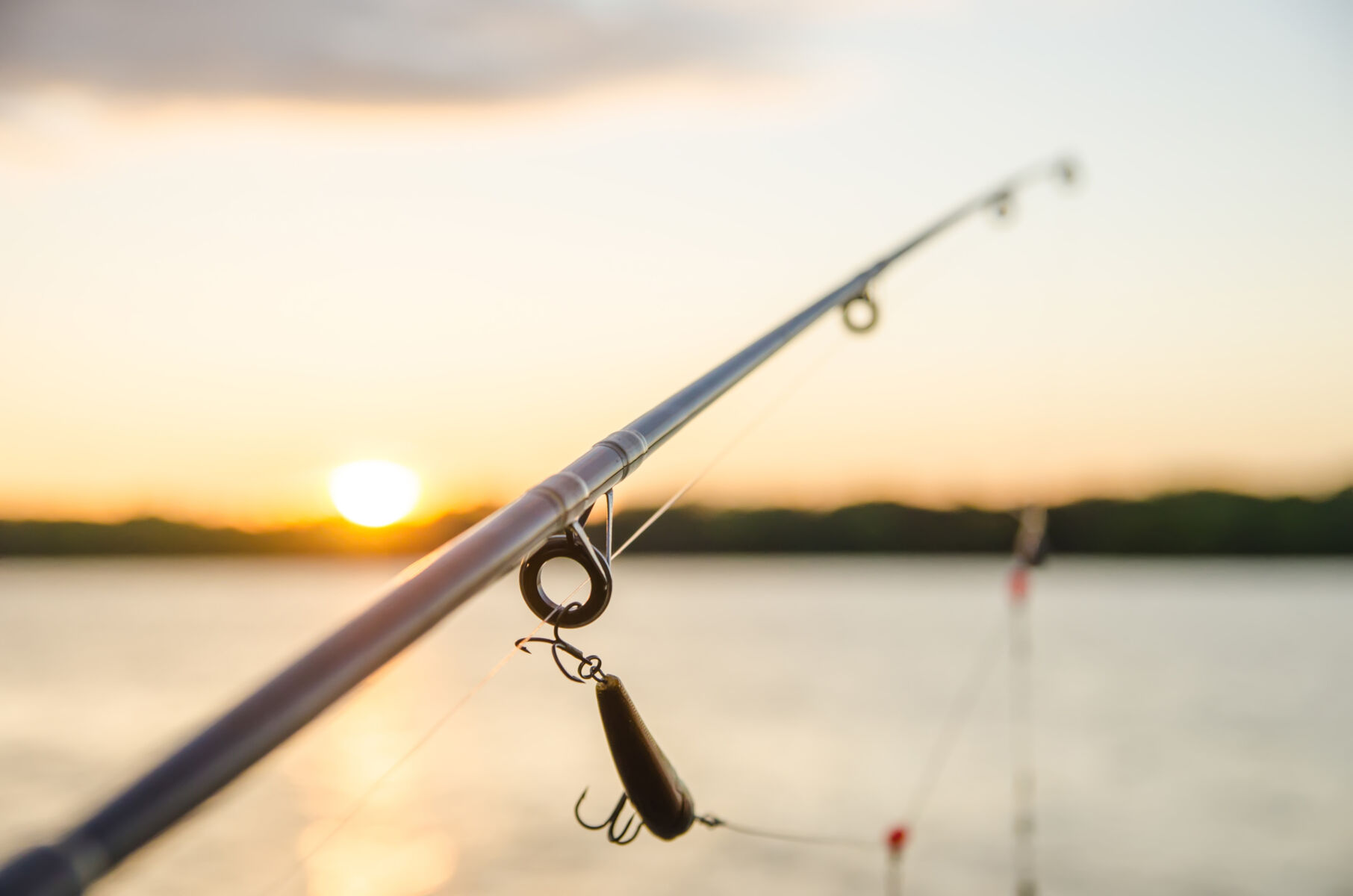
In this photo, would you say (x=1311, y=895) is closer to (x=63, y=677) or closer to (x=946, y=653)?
(x=946, y=653)

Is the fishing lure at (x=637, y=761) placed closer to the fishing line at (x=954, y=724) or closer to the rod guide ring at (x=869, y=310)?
the rod guide ring at (x=869, y=310)

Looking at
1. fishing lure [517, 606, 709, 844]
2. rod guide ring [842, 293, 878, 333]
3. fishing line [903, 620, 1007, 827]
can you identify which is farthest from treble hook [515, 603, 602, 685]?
fishing line [903, 620, 1007, 827]

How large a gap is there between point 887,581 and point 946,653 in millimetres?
38867

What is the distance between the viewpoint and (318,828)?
1752 centimetres

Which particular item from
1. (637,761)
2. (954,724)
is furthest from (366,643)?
(954,724)

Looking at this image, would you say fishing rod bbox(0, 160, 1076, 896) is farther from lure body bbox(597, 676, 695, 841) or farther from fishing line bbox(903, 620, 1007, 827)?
fishing line bbox(903, 620, 1007, 827)

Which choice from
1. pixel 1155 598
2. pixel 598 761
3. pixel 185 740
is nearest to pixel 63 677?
pixel 598 761

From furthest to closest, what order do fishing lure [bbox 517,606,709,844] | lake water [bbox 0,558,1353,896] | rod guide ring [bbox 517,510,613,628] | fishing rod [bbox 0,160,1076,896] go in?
lake water [bbox 0,558,1353,896]
fishing lure [bbox 517,606,709,844]
rod guide ring [bbox 517,510,613,628]
fishing rod [bbox 0,160,1076,896]

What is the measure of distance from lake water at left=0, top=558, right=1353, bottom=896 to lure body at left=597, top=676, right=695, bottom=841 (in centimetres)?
55

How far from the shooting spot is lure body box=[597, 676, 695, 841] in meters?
2.28

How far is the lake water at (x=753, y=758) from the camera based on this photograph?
15117mm

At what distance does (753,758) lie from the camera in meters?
20.8

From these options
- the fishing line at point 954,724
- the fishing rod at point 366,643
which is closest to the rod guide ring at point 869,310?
the fishing rod at point 366,643

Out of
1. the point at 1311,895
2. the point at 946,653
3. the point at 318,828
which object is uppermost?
the point at 318,828
